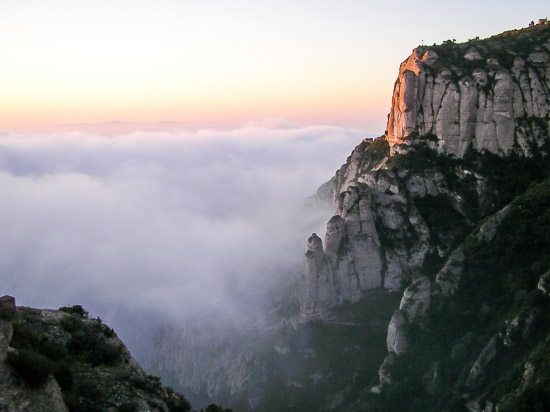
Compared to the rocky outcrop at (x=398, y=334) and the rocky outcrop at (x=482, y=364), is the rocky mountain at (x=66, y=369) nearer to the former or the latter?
the rocky outcrop at (x=482, y=364)

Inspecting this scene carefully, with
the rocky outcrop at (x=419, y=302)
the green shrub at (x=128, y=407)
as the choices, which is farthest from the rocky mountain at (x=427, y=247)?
the green shrub at (x=128, y=407)

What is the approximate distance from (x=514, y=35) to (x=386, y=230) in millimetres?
43793

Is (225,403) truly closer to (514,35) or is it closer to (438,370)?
(438,370)

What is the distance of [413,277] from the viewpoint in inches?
2854

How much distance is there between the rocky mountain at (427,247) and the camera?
6044 centimetres

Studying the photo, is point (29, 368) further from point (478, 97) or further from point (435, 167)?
point (478, 97)

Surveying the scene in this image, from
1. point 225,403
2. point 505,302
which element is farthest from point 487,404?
point 225,403

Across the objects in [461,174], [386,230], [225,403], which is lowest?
[225,403]

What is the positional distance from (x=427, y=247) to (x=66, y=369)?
203 ft

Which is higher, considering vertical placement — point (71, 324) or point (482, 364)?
point (71, 324)

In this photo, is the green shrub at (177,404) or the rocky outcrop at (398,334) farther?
the rocky outcrop at (398,334)

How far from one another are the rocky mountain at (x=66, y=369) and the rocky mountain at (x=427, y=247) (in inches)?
1777

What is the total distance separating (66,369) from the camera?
2042 centimetres

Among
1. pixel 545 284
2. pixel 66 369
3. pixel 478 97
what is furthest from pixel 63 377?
pixel 478 97
